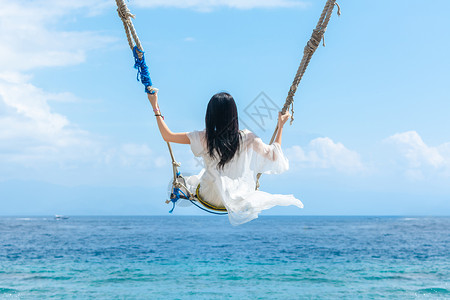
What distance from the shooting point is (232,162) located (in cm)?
381

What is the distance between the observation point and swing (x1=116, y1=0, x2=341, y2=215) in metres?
3.68

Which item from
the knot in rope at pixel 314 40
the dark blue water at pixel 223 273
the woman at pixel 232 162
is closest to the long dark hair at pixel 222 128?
the woman at pixel 232 162

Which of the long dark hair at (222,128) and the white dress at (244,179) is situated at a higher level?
the long dark hair at (222,128)

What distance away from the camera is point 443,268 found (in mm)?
21234

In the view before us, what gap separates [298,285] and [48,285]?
8810 millimetres

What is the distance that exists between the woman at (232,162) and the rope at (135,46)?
0.40 ft

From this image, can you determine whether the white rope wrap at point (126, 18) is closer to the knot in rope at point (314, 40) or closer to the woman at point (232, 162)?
the woman at point (232, 162)

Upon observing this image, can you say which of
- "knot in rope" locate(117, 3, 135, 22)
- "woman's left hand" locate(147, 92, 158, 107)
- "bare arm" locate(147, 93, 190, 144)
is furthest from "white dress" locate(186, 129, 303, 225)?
"knot in rope" locate(117, 3, 135, 22)

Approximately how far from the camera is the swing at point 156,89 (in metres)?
3.68

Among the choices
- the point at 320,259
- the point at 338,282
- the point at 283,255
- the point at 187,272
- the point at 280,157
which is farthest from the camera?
the point at 283,255

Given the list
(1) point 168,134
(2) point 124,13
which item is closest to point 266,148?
(1) point 168,134

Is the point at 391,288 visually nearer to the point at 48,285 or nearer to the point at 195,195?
the point at 48,285

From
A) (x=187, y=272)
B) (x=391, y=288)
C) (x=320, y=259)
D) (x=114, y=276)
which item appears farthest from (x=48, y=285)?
(x=320, y=259)

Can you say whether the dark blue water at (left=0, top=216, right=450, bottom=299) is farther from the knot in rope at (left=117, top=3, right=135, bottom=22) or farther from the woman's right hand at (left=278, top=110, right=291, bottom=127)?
the knot in rope at (left=117, top=3, right=135, bottom=22)
